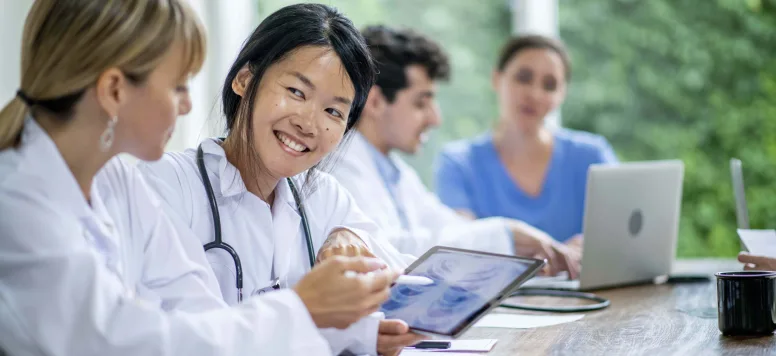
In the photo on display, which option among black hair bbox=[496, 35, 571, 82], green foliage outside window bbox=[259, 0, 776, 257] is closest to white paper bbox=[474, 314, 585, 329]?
black hair bbox=[496, 35, 571, 82]

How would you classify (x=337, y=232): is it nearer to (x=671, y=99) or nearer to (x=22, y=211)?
(x=22, y=211)

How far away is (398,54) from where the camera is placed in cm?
308

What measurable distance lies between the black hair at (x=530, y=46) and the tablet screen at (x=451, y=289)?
229cm

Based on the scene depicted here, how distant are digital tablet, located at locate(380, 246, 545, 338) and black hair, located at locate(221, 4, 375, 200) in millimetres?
435

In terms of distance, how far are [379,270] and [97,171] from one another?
0.45 meters

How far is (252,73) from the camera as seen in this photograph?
5.69ft

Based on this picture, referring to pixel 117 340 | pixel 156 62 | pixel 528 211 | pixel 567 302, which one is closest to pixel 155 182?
pixel 156 62

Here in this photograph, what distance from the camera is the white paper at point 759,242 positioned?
78.2 inches

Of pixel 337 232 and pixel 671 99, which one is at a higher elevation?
pixel 671 99

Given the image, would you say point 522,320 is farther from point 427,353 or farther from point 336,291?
point 336,291

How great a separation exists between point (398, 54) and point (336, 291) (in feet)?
6.24

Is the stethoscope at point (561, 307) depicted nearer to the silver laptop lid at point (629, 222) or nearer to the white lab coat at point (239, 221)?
the silver laptop lid at point (629, 222)

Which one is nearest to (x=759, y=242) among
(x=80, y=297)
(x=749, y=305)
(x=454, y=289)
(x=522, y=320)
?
(x=749, y=305)

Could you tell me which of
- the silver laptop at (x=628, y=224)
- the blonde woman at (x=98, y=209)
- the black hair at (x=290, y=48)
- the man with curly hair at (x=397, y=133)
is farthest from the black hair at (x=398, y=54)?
the blonde woman at (x=98, y=209)
